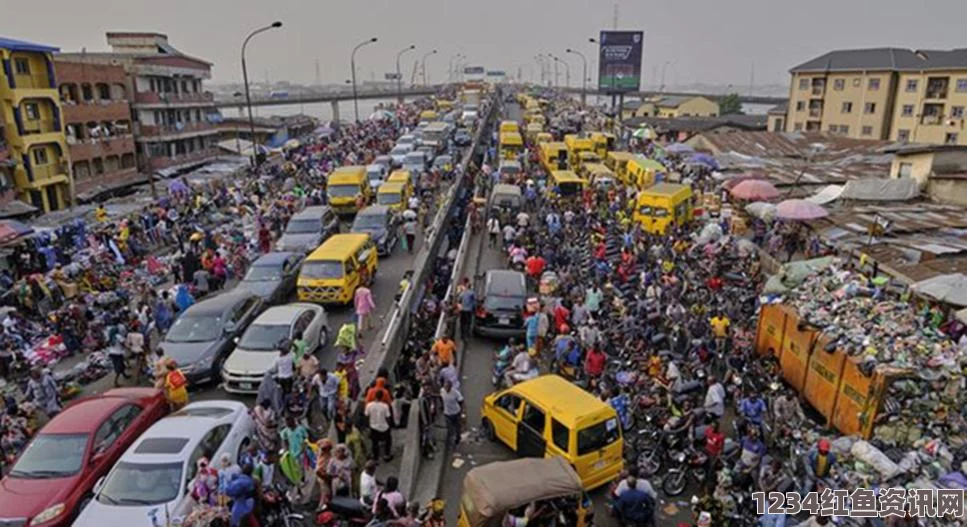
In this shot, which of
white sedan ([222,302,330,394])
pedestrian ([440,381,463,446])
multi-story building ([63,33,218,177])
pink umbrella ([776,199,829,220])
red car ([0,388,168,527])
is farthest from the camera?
multi-story building ([63,33,218,177])

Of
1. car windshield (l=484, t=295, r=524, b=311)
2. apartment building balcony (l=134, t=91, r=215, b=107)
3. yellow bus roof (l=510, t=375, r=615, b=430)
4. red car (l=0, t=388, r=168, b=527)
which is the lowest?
red car (l=0, t=388, r=168, b=527)

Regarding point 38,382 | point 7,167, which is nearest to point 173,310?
point 38,382

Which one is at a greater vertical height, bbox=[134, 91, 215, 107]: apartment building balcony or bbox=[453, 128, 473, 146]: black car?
bbox=[134, 91, 215, 107]: apartment building balcony

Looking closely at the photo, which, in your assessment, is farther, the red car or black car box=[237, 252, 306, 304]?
black car box=[237, 252, 306, 304]

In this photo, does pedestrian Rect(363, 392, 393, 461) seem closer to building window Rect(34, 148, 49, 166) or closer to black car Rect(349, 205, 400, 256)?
black car Rect(349, 205, 400, 256)

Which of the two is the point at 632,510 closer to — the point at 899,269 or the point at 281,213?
the point at 899,269

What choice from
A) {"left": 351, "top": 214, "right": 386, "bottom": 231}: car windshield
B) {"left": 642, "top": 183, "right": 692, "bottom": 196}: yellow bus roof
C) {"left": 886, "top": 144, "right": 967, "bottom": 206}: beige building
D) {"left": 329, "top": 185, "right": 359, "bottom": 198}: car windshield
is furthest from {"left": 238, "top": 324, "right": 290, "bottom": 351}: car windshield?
{"left": 886, "top": 144, "right": 967, "bottom": 206}: beige building
